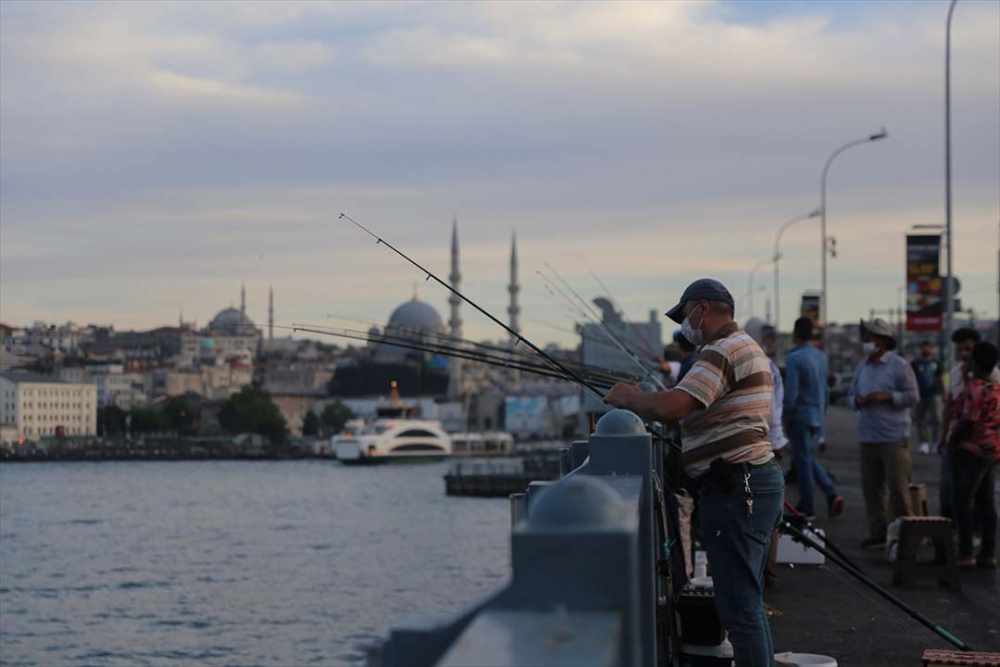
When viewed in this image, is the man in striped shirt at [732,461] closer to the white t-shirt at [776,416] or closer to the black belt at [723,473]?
the black belt at [723,473]

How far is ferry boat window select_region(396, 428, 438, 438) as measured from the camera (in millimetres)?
111875

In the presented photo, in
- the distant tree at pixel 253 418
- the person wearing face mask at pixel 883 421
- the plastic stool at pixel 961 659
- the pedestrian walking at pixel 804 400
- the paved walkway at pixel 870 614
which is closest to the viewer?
the plastic stool at pixel 961 659

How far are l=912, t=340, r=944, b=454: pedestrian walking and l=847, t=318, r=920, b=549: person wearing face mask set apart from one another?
7838mm

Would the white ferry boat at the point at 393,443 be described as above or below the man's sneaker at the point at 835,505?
below

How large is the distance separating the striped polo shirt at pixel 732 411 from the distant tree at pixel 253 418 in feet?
493

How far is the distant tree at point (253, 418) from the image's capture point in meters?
153

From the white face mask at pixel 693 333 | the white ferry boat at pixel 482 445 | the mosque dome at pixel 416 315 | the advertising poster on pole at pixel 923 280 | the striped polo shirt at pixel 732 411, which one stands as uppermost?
the mosque dome at pixel 416 315

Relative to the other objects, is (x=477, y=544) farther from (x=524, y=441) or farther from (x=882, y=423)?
(x=524, y=441)

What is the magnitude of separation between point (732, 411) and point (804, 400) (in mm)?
6287

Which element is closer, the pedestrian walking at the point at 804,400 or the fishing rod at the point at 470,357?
the fishing rod at the point at 470,357

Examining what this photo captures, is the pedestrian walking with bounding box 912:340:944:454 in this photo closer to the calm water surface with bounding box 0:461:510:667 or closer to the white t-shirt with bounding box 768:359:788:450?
the calm water surface with bounding box 0:461:510:667

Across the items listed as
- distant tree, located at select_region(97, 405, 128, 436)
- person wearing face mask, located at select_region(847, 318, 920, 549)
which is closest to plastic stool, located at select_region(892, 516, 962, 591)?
person wearing face mask, located at select_region(847, 318, 920, 549)

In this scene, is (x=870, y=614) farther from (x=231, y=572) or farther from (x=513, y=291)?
(x=513, y=291)

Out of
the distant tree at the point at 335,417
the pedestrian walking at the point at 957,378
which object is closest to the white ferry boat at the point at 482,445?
the distant tree at the point at 335,417
